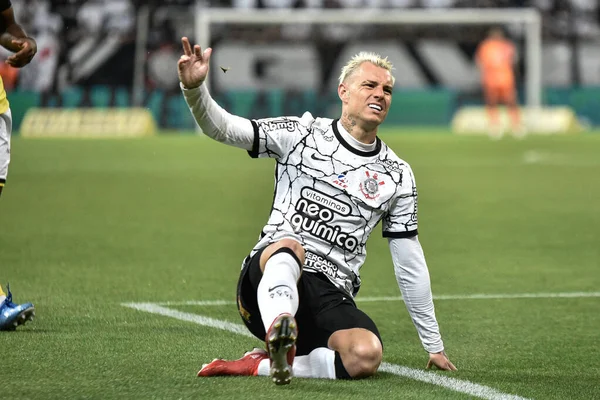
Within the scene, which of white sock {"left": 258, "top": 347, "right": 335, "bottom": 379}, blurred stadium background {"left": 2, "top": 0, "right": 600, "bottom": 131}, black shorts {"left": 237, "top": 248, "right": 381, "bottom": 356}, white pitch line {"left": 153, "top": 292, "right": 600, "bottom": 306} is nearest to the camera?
white sock {"left": 258, "top": 347, "right": 335, "bottom": 379}

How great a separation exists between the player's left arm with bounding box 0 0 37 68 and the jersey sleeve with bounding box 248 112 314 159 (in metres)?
1.64

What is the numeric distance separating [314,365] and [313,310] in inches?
10.5

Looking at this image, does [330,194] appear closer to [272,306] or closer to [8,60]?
[272,306]

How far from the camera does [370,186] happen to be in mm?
5805

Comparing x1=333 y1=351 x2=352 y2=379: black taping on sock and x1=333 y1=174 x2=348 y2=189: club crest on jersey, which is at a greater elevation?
x1=333 y1=174 x2=348 y2=189: club crest on jersey

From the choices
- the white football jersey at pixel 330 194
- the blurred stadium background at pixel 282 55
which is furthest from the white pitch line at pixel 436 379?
the blurred stadium background at pixel 282 55

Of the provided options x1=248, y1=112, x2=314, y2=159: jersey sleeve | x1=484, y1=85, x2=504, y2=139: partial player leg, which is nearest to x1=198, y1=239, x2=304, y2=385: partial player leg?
x1=248, y1=112, x2=314, y2=159: jersey sleeve

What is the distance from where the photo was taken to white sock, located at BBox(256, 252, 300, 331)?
197 inches

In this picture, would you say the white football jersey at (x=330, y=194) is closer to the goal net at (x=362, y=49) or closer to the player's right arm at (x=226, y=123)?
the player's right arm at (x=226, y=123)

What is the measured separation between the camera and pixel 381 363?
5.87 meters

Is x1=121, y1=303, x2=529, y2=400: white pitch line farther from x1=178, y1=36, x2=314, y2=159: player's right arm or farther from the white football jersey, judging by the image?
x1=178, y1=36, x2=314, y2=159: player's right arm

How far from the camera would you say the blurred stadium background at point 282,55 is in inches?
1270

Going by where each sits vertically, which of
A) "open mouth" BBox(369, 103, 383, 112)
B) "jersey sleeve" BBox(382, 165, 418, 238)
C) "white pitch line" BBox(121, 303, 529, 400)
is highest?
"open mouth" BBox(369, 103, 383, 112)

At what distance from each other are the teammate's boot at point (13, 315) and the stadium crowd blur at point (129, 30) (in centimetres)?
2627
